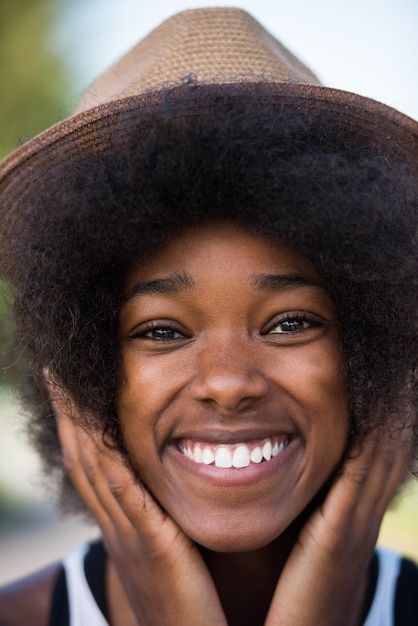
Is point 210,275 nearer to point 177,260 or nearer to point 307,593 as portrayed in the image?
point 177,260

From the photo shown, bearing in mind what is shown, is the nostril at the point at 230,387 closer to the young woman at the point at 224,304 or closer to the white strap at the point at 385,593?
the young woman at the point at 224,304

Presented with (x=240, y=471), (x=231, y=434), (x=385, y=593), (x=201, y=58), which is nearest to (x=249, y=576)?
(x=385, y=593)

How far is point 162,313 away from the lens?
226 centimetres

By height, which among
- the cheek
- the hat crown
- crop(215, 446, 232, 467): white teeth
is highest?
the hat crown

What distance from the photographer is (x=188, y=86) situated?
2.19 meters

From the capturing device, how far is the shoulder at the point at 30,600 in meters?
3.03

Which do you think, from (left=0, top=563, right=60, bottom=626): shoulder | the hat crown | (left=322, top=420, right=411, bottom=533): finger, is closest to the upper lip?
(left=322, top=420, right=411, bottom=533): finger

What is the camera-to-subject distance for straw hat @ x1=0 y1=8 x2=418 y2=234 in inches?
86.7

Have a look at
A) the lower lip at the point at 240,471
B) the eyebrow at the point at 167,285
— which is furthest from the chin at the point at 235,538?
the eyebrow at the point at 167,285

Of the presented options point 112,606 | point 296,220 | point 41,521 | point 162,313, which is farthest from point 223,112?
point 41,521

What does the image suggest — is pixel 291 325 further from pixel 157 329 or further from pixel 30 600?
pixel 30 600

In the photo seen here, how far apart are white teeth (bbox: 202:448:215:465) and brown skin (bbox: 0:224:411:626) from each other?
39 millimetres

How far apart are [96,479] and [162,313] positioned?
70 centimetres

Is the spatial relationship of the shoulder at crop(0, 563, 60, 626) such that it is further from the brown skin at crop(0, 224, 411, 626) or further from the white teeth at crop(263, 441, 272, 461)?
the white teeth at crop(263, 441, 272, 461)
